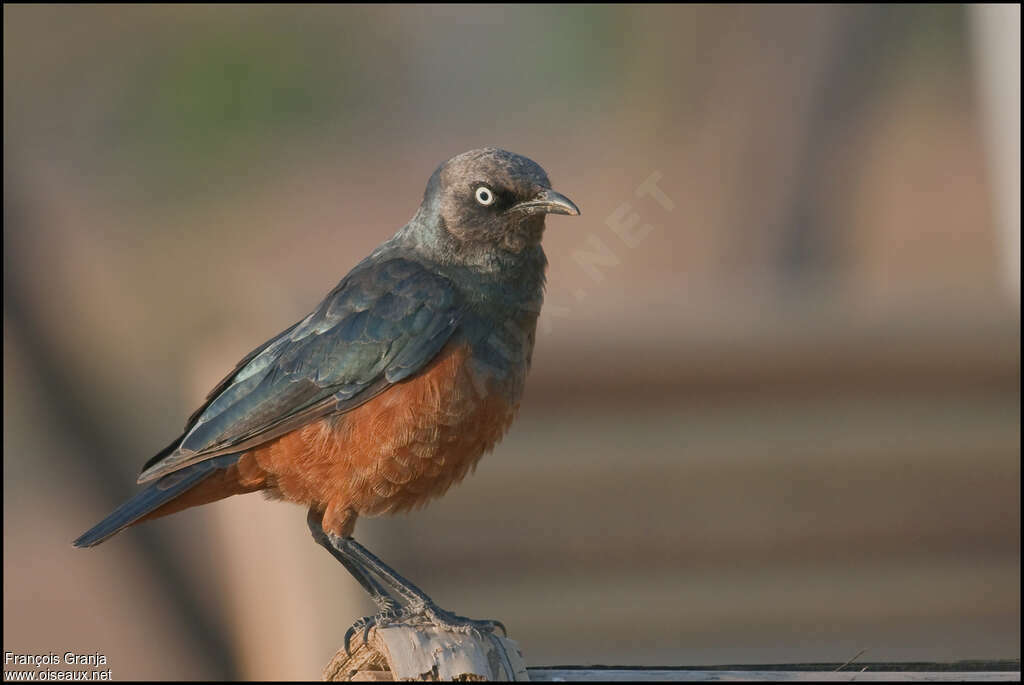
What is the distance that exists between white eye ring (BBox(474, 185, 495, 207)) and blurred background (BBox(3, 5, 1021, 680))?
7.45ft

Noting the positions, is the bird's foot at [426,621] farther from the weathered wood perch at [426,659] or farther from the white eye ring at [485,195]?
the white eye ring at [485,195]

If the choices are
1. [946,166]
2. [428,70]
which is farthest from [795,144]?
[946,166]

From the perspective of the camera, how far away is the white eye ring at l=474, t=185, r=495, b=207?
14.3ft

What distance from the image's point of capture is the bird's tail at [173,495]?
4172 millimetres

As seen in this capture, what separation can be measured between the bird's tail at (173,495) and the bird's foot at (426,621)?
0.67 m

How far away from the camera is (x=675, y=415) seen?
6680 millimetres

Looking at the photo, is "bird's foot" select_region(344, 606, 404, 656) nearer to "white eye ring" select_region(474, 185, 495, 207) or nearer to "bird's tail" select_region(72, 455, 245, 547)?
"bird's tail" select_region(72, 455, 245, 547)

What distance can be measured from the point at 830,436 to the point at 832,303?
28.1 inches

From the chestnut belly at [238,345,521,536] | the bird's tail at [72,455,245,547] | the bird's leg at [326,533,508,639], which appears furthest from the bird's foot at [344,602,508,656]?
the bird's tail at [72,455,245,547]

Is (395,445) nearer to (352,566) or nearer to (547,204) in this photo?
(352,566)

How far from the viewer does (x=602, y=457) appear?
21.9 feet

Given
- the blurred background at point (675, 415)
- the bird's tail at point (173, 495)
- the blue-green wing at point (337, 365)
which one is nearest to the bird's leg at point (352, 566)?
the bird's tail at point (173, 495)

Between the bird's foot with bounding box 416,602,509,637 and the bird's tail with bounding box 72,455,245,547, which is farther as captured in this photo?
the bird's tail with bounding box 72,455,245,547

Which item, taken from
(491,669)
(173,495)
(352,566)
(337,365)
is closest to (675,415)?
(352,566)
